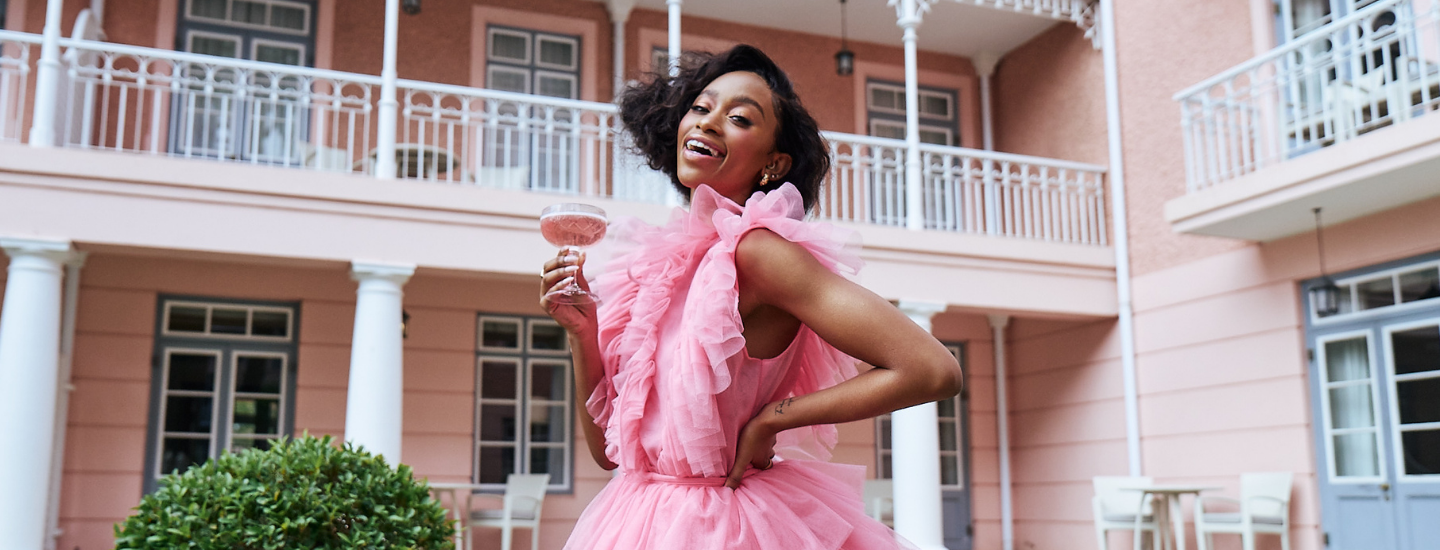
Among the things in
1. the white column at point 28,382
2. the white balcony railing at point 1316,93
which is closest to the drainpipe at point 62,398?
the white column at point 28,382

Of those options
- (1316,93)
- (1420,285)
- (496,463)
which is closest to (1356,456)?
(1420,285)

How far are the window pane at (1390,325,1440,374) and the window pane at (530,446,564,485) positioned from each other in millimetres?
5883

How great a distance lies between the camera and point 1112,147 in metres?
9.30

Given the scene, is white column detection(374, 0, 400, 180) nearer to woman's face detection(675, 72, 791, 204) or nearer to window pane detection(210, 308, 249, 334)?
window pane detection(210, 308, 249, 334)

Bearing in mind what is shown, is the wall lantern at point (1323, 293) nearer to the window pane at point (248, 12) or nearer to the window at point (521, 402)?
the window at point (521, 402)

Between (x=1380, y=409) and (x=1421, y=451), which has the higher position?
(x=1380, y=409)

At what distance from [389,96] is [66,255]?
2.10 metres

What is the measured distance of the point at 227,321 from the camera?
8.68 meters

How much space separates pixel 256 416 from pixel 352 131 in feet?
8.53

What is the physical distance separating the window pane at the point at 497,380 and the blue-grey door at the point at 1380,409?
228 inches

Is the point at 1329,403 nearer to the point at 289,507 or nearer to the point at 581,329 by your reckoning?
the point at 289,507

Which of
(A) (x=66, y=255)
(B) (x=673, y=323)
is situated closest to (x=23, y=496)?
(A) (x=66, y=255)

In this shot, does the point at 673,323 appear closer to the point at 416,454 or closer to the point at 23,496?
the point at 23,496

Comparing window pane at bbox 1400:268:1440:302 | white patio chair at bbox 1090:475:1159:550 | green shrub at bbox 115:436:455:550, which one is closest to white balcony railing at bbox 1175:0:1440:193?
window pane at bbox 1400:268:1440:302
